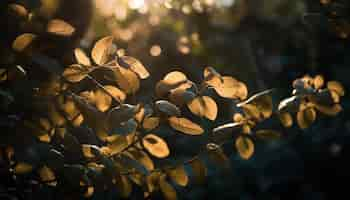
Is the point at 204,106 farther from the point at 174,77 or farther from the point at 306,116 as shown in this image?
the point at 306,116

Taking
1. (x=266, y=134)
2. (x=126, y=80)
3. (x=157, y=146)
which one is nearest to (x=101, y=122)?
(x=126, y=80)

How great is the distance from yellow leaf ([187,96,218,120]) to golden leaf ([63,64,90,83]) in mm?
225

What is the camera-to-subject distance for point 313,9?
5.55 ft

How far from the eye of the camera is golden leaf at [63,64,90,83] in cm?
109

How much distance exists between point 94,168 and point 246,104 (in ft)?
1.25

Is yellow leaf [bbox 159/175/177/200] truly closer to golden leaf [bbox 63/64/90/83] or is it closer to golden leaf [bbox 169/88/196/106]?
golden leaf [bbox 169/88/196/106]

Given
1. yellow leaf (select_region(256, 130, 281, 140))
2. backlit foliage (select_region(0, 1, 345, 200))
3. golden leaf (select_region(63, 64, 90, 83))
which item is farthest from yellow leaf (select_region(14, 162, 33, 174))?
yellow leaf (select_region(256, 130, 281, 140))

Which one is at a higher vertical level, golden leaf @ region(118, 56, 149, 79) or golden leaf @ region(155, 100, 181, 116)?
golden leaf @ region(118, 56, 149, 79)

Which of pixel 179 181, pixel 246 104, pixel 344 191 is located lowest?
pixel 344 191

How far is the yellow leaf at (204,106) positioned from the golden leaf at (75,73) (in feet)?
0.74

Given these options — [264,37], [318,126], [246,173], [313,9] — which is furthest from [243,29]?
[313,9]

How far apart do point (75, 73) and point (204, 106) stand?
27 cm

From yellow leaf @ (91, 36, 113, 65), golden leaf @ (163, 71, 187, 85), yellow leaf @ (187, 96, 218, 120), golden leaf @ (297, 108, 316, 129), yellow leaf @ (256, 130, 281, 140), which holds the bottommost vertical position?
yellow leaf @ (256, 130, 281, 140)

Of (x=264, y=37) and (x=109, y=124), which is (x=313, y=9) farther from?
(x=264, y=37)
